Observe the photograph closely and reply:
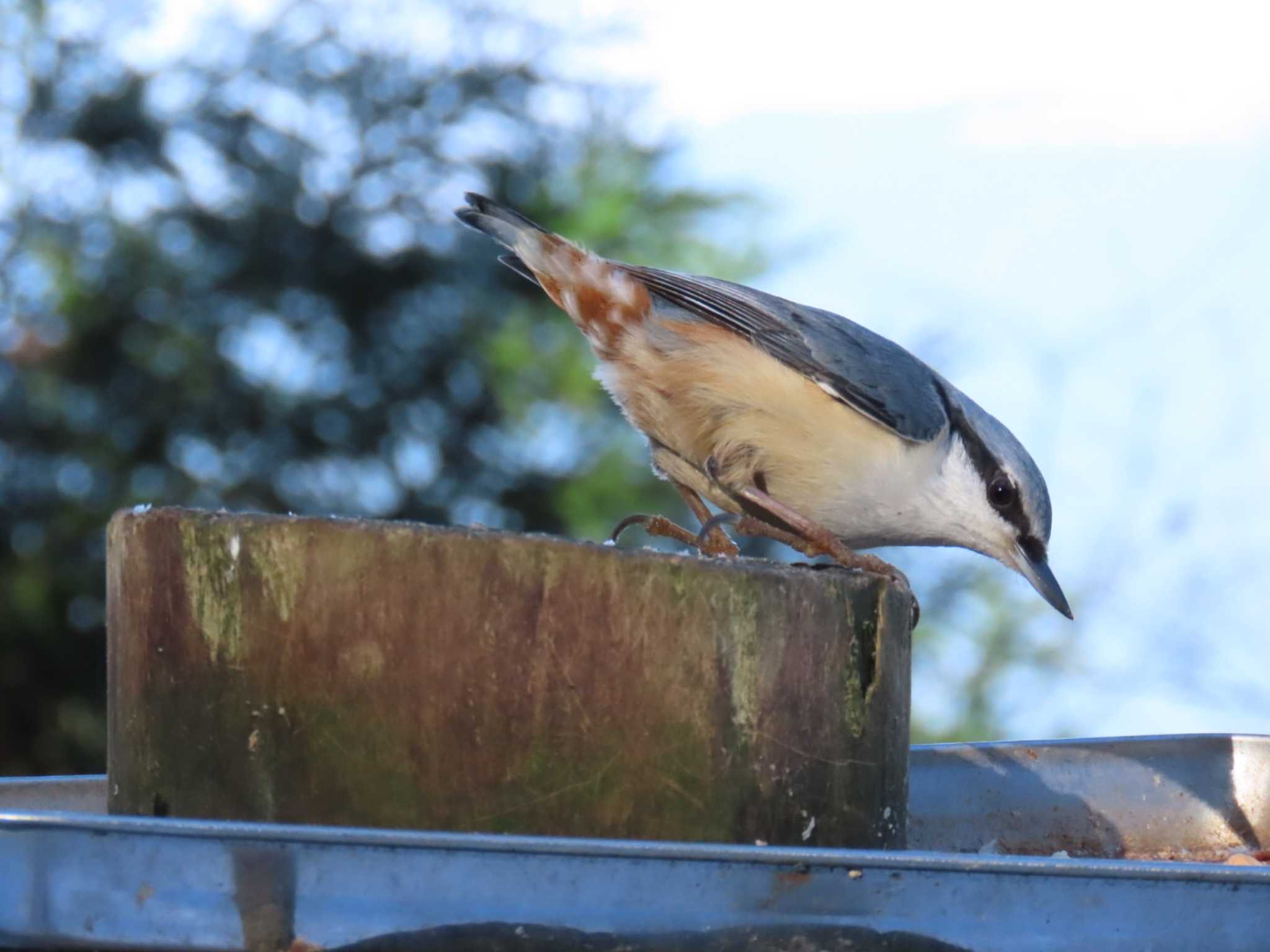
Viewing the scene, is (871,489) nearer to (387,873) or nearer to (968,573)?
(387,873)

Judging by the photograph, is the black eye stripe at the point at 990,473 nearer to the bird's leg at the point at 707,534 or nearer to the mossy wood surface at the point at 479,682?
the bird's leg at the point at 707,534

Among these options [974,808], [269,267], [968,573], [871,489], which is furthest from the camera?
[968,573]

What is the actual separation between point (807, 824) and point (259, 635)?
61 centimetres

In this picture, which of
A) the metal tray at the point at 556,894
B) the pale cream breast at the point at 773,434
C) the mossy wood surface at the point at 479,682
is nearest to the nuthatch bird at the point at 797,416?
the pale cream breast at the point at 773,434

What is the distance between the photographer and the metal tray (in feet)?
3.87

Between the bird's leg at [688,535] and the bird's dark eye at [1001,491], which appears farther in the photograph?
the bird's dark eye at [1001,491]

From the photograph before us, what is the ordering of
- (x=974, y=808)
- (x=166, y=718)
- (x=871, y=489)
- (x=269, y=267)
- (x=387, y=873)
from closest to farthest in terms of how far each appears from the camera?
(x=387, y=873), (x=166, y=718), (x=974, y=808), (x=871, y=489), (x=269, y=267)

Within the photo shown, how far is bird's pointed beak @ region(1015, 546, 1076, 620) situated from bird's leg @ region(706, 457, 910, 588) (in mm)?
413

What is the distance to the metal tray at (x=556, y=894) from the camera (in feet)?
3.87

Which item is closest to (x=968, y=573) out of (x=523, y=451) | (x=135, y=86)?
(x=523, y=451)

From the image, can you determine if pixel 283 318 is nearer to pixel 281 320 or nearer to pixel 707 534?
pixel 281 320

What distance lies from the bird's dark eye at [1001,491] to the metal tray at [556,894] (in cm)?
190

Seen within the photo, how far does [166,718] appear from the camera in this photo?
5.53ft

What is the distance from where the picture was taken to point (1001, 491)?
3.20 m
